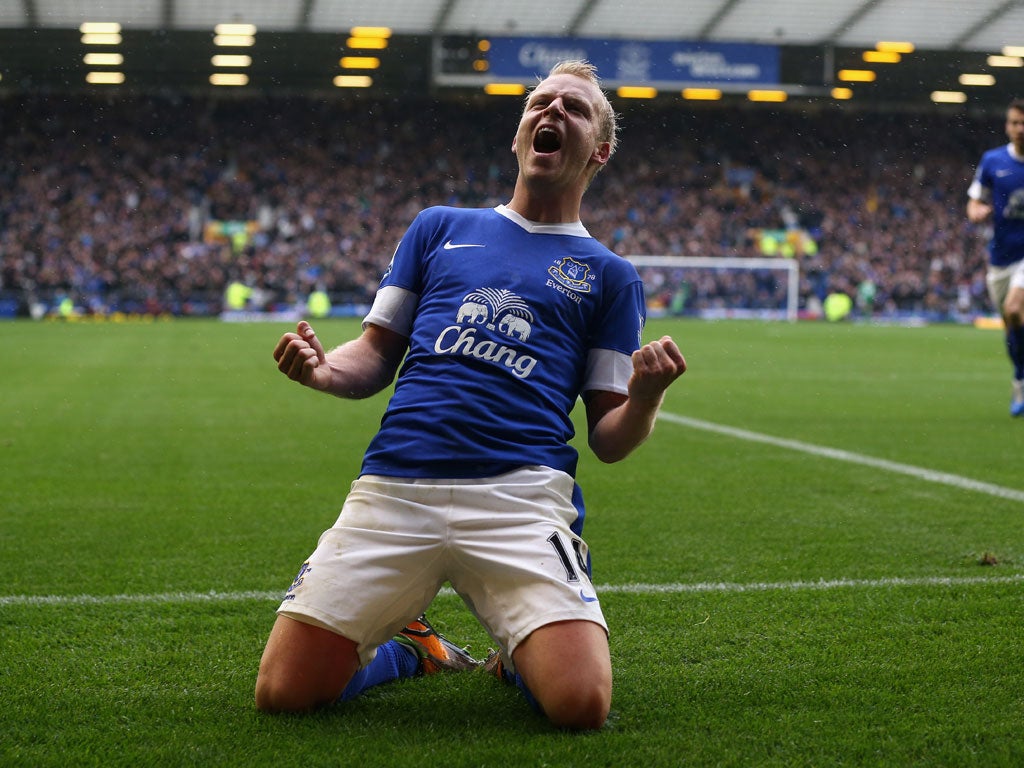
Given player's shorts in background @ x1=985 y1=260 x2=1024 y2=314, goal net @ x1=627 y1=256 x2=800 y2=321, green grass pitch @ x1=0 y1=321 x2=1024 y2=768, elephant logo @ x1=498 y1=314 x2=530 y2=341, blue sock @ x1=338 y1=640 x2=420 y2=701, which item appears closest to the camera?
green grass pitch @ x1=0 y1=321 x2=1024 y2=768

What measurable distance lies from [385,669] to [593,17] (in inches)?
1099

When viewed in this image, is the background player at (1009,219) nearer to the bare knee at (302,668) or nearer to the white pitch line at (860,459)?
the white pitch line at (860,459)

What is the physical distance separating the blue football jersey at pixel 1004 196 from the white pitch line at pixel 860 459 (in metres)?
2.55

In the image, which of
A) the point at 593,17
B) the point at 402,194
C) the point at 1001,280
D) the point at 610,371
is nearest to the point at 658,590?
the point at 610,371

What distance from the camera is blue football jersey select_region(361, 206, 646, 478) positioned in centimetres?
273

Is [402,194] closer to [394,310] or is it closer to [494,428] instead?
[394,310]

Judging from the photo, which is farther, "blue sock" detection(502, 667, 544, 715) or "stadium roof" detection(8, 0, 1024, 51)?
"stadium roof" detection(8, 0, 1024, 51)

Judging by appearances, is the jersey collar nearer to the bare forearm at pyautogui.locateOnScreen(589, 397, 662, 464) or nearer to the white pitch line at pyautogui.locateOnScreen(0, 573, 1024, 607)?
the bare forearm at pyautogui.locateOnScreen(589, 397, 662, 464)

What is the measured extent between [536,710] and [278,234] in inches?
1332

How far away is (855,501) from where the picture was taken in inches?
208

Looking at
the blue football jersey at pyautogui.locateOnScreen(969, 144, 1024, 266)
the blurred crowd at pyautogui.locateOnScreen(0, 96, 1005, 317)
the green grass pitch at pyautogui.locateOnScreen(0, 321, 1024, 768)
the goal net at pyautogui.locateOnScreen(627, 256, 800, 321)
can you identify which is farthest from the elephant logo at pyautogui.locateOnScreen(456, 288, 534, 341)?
the goal net at pyautogui.locateOnScreen(627, 256, 800, 321)

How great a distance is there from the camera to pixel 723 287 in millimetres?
33688

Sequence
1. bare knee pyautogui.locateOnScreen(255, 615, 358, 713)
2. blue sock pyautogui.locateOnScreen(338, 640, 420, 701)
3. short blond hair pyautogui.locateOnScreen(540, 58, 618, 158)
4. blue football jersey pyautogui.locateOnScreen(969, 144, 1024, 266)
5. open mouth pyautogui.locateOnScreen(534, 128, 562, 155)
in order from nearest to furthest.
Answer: bare knee pyautogui.locateOnScreen(255, 615, 358, 713)
blue sock pyautogui.locateOnScreen(338, 640, 420, 701)
open mouth pyautogui.locateOnScreen(534, 128, 562, 155)
short blond hair pyautogui.locateOnScreen(540, 58, 618, 158)
blue football jersey pyautogui.locateOnScreen(969, 144, 1024, 266)

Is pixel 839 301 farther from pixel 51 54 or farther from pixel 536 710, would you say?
pixel 536 710
